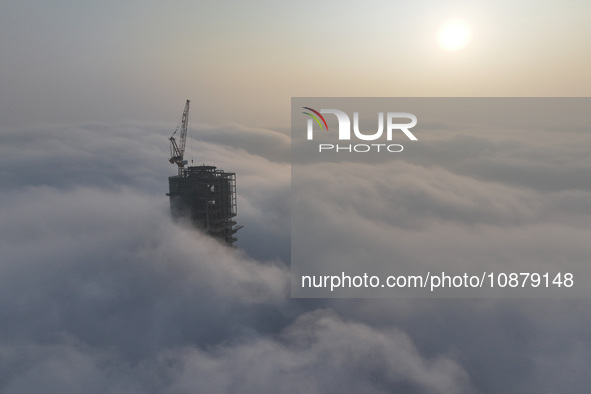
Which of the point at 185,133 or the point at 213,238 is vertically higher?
the point at 185,133

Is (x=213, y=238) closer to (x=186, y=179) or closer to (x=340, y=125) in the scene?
(x=186, y=179)

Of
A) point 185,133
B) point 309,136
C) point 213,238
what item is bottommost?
point 213,238

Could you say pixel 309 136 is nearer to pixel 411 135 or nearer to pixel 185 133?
pixel 411 135

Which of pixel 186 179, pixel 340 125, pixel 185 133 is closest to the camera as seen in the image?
pixel 340 125

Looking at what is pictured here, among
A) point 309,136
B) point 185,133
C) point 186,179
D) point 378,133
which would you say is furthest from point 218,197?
point 378,133

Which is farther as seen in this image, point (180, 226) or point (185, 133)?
point (185, 133)

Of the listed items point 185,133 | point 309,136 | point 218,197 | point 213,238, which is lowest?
point 213,238

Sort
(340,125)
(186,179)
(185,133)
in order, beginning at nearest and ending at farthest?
(340,125), (186,179), (185,133)

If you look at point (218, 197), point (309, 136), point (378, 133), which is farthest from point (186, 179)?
point (378, 133)

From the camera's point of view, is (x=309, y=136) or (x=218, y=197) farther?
(x=218, y=197)
